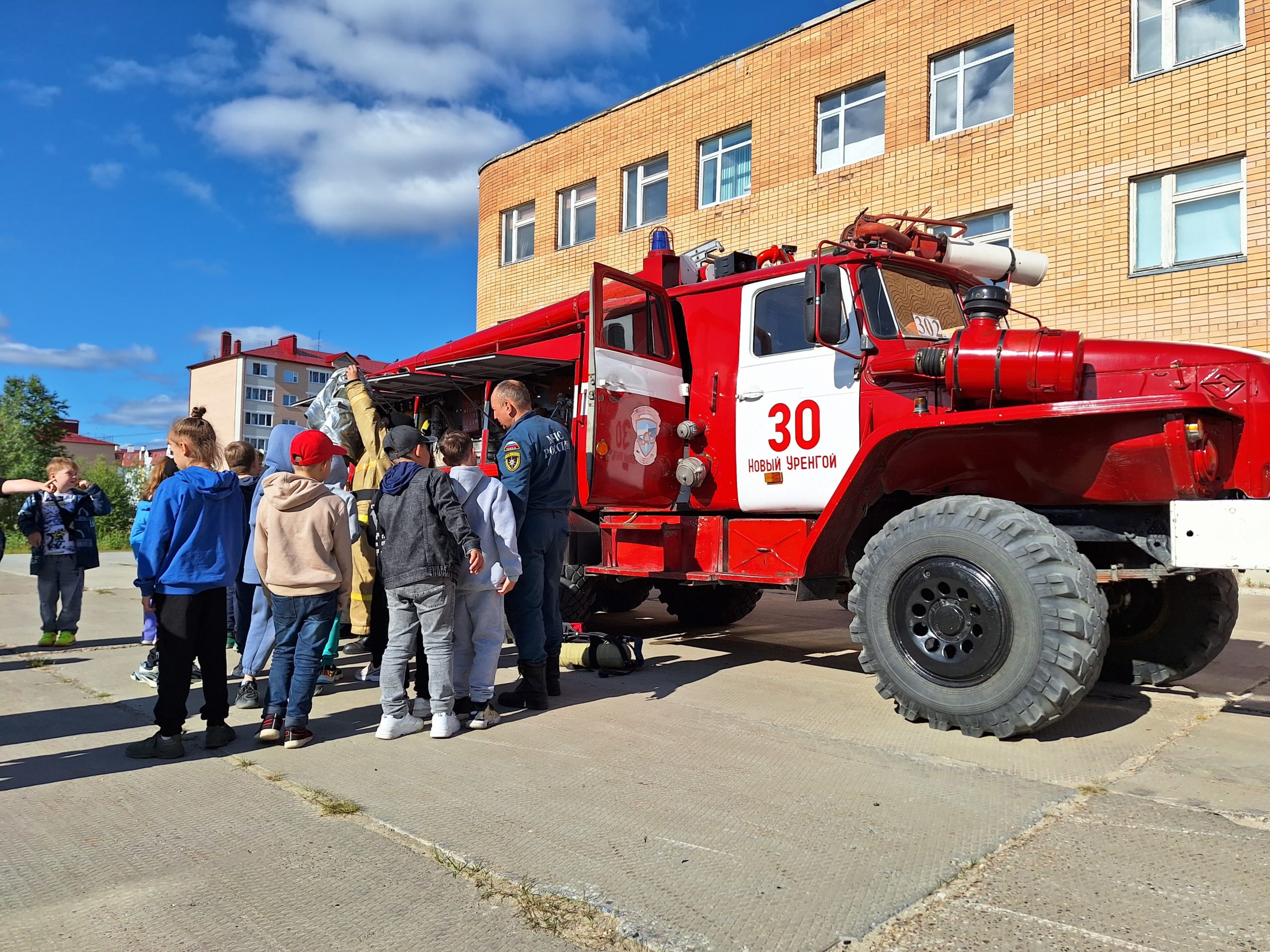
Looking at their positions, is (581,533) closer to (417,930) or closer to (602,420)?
(602,420)

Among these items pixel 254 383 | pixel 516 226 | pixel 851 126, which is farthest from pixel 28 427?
pixel 851 126

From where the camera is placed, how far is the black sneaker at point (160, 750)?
396cm

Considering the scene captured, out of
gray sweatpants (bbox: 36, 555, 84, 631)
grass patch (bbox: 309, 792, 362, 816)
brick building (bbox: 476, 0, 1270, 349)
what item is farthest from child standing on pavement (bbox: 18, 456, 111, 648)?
brick building (bbox: 476, 0, 1270, 349)

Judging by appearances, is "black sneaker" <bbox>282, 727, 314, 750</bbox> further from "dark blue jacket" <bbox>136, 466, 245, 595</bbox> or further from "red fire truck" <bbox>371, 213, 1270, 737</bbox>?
"red fire truck" <bbox>371, 213, 1270, 737</bbox>

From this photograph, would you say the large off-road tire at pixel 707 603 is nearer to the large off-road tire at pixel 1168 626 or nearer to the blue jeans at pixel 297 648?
the large off-road tire at pixel 1168 626

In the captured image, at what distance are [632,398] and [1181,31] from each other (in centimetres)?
1047

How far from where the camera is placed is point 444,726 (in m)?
4.37

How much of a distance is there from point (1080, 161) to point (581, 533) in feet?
32.7

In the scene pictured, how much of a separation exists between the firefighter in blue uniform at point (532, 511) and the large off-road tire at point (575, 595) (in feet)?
5.22

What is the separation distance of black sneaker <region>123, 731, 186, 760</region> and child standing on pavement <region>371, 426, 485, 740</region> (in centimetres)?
89

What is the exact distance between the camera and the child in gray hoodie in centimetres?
464

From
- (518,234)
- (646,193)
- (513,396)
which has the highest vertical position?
(646,193)

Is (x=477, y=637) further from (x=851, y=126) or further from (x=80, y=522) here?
(x=851, y=126)

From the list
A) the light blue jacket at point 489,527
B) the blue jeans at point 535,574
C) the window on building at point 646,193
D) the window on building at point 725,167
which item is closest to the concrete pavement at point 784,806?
the blue jeans at point 535,574
